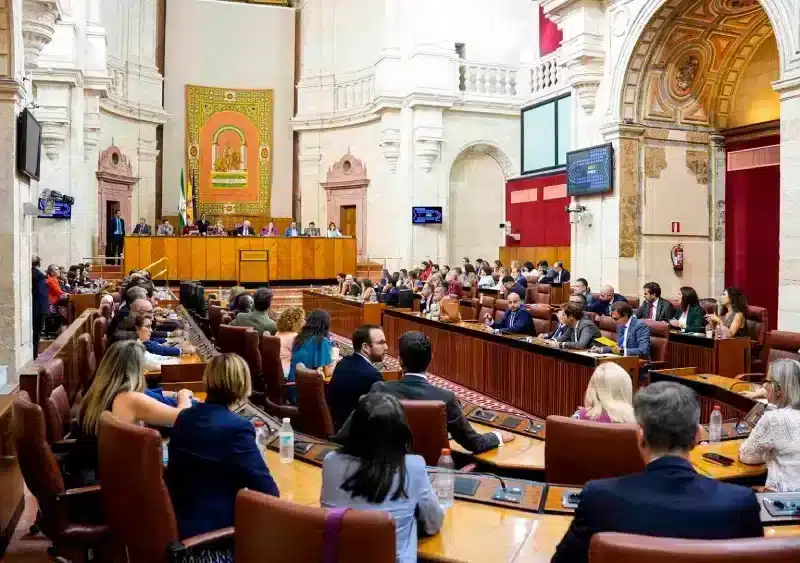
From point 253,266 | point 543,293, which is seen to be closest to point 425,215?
point 253,266

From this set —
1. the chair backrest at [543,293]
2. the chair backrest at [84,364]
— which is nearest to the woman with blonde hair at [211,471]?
the chair backrest at [84,364]

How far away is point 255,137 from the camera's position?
20.9 m

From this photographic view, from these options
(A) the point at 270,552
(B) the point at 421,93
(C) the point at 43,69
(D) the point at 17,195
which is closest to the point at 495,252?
(B) the point at 421,93

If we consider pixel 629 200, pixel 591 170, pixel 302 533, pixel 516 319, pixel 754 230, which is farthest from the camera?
pixel 591 170

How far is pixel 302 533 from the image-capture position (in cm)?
174

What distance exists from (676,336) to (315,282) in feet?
36.4

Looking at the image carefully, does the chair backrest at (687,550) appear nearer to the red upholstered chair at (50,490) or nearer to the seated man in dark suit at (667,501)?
the seated man in dark suit at (667,501)

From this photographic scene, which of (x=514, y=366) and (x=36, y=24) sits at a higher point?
(x=36, y=24)

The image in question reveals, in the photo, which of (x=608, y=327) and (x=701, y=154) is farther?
(x=701, y=154)

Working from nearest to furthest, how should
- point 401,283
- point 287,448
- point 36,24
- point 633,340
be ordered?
point 287,448 → point 633,340 → point 36,24 → point 401,283

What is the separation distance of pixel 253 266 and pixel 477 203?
5.92 metres

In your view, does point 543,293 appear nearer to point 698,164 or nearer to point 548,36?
point 698,164

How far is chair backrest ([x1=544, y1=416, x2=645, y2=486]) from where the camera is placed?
287 cm

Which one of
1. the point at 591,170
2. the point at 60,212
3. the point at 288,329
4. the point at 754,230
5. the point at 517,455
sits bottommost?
the point at 517,455
